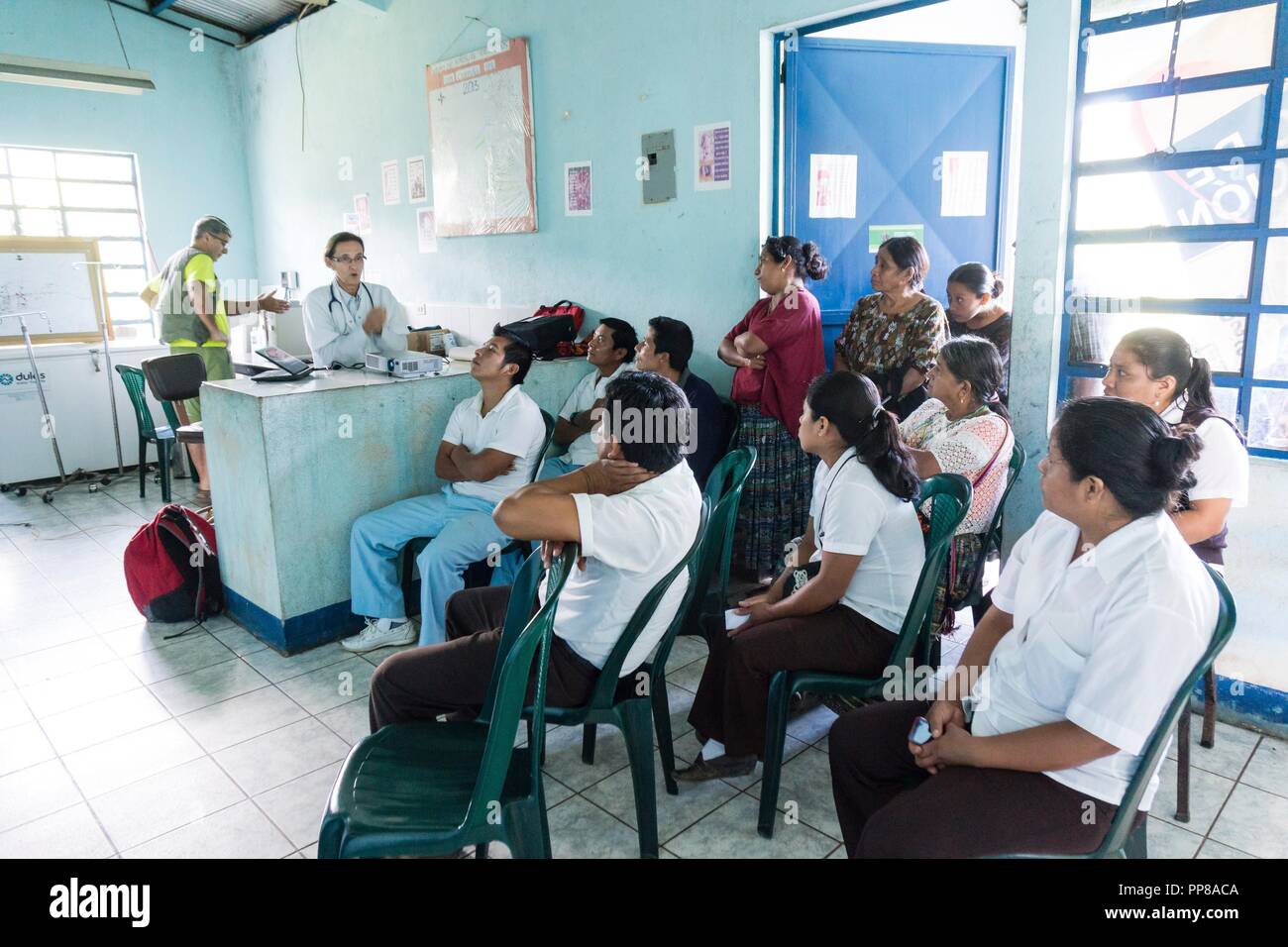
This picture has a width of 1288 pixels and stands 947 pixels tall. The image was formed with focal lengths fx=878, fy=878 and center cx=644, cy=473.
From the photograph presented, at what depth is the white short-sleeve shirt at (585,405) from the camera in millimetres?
3686

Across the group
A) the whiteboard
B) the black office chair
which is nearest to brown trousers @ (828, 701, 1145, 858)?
the black office chair

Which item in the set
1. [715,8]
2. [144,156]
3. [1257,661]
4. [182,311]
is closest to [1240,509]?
[1257,661]

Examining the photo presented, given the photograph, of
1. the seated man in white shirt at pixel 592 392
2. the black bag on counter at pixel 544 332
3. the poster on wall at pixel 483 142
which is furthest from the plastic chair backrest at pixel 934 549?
the poster on wall at pixel 483 142

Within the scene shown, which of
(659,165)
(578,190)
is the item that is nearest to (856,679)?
(659,165)

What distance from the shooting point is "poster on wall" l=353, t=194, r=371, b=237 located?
6023 millimetres

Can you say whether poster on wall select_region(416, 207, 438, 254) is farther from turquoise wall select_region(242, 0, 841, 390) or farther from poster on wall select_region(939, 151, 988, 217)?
poster on wall select_region(939, 151, 988, 217)

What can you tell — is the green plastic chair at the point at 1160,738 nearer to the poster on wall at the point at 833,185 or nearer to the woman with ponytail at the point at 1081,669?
the woman with ponytail at the point at 1081,669

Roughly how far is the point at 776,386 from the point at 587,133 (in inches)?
69.0

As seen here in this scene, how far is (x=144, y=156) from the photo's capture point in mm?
6859

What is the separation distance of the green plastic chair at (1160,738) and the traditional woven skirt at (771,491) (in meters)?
2.29

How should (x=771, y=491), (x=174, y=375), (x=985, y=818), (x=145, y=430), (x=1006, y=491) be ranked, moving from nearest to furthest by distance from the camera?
(x=985, y=818)
(x=1006, y=491)
(x=771, y=491)
(x=174, y=375)
(x=145, y=430)

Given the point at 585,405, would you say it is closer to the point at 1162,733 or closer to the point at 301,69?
the point at 1162,733

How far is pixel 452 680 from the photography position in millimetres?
1929

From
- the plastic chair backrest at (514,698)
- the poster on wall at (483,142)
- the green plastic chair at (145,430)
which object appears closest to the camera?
the plastic chair backrest at (514,698)
